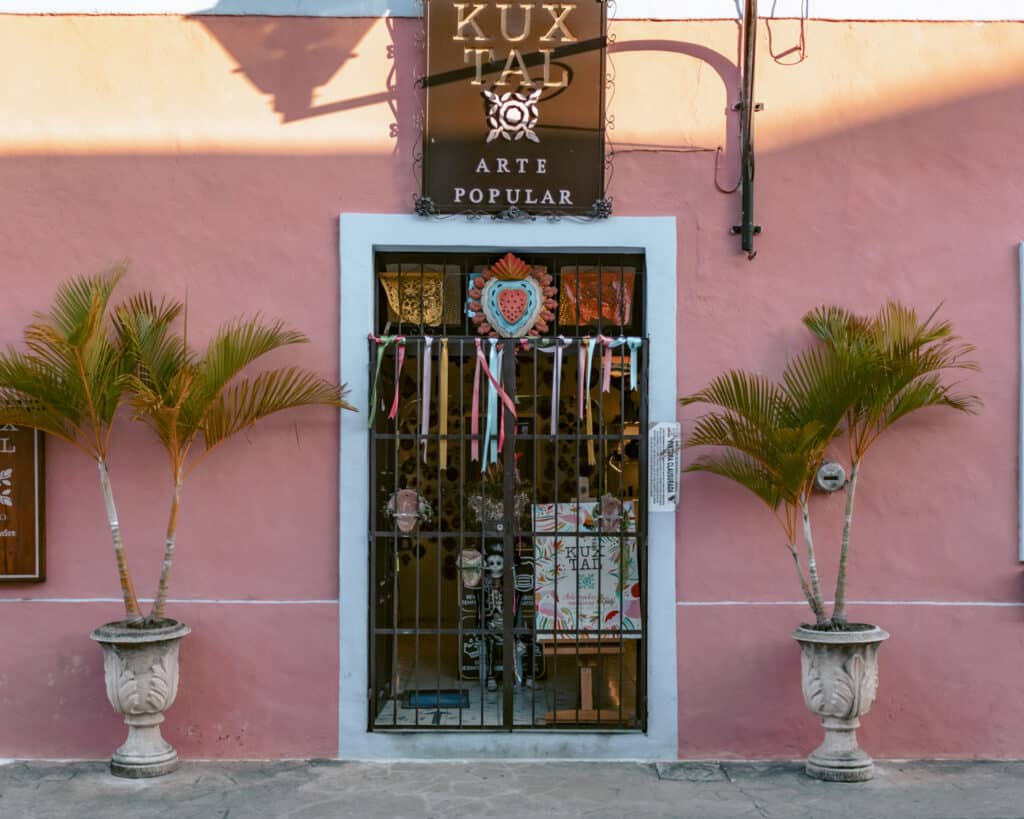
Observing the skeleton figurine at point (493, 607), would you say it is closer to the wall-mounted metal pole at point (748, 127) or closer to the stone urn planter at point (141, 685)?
the stone urn planter at point (141, 685)

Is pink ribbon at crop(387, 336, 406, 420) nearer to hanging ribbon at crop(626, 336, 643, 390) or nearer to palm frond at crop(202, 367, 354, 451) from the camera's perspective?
palm frond at crop(202, 367, 354, 451)

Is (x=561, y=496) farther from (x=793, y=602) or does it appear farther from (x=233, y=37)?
(x=233, y=37)

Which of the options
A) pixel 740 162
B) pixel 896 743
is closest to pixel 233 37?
pixel 740 162

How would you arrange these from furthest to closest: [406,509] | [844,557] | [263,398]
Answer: [406,509] < [263,398] < [844,557]

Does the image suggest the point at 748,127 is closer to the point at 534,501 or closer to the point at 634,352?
the point at 634,352

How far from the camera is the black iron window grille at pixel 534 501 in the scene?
6.54 m

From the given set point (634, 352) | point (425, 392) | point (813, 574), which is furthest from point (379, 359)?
point (813, 574)

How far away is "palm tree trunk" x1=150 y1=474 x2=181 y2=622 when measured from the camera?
20.1 ft

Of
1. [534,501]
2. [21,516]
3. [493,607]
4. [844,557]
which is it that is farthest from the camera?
[493,607]

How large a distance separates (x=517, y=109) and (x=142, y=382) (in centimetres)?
257

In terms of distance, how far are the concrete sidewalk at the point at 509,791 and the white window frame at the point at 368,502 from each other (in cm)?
13

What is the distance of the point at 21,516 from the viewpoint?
21.0ft

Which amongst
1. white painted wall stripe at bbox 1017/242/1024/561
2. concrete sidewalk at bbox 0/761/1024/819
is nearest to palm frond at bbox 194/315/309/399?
concrete sidewalk at bbox 0/761/1024/819

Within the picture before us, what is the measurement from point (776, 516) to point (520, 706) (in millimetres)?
1902
